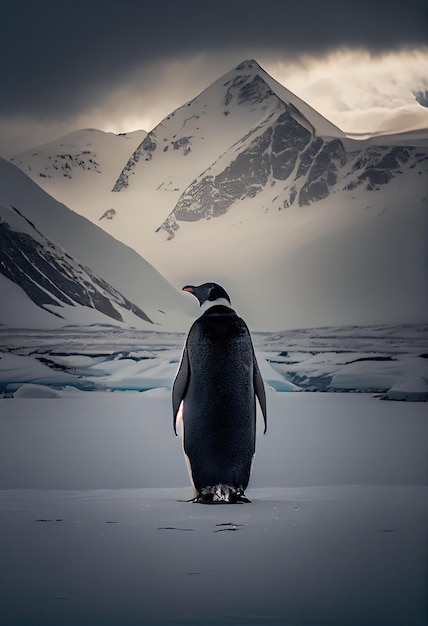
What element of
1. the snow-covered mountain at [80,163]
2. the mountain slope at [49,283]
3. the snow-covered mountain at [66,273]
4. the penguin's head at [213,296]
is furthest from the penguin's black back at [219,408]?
the snow-covered mountain at [80,163]

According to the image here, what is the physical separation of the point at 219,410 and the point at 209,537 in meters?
0.80

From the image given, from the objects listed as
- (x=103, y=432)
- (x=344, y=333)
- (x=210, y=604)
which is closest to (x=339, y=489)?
(x=210, y=604)

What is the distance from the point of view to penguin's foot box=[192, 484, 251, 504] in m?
3.61

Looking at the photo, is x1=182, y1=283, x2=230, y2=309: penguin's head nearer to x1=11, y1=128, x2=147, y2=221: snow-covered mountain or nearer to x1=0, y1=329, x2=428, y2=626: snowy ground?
x1=0, y1=329, x2=428, y2=626: snowy ground

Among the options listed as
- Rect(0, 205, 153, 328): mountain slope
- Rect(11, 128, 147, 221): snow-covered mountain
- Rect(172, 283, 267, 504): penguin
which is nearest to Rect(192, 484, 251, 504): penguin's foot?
Rect(172, 283, 267, 504): penguin

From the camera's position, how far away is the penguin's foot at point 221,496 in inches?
142

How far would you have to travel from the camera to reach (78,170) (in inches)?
404

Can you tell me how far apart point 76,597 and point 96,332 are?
8.03 m

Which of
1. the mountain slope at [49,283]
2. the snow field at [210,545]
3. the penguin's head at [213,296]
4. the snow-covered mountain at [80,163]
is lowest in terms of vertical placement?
the snow field at [210,545]

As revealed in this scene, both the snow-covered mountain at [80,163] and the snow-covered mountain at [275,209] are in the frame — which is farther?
the snow-covered mountain at [80,163]

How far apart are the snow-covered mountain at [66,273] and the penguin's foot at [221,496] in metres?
6.12

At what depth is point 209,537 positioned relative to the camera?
9.41ft

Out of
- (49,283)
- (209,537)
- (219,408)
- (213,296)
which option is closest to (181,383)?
(219,408)

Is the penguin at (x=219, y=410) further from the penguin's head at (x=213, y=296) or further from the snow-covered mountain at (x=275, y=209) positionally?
the snow-covered mountain at (x=275, y=209)
